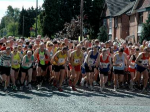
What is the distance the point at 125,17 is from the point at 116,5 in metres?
5.14

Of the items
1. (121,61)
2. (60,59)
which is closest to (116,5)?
(121,61)

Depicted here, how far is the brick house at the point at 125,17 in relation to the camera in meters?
40.9

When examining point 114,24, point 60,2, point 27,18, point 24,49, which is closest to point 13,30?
point 27,18

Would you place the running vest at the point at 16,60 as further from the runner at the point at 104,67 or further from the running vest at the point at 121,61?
the running vest at the point at 121,61

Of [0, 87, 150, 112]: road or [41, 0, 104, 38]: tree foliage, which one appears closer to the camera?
[0, 87, 150, 112]: road

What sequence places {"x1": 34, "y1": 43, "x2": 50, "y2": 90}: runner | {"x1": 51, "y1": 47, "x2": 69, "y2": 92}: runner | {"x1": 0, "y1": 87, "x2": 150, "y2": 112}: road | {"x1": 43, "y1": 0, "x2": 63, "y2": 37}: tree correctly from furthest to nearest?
{"x1": 43, "y1": 0, "x2": 63, "y2": 37}: tree → {"x1": 34, "y1": 43, "x2": 50, "y2": 90}: runner → {"x1": 51, "y1": 47, "x2": 69, "y2": 92}: runner → {"x1": 0, "y1": 87, "x2": 150, "y2": 112}: road

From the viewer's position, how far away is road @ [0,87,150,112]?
30.2 feet

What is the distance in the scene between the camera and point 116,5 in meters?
51.3

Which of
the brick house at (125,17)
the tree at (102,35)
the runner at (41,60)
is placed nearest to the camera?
the runner at (41,60)

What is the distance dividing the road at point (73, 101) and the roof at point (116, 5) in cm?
3815

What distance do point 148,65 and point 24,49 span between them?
546 cm

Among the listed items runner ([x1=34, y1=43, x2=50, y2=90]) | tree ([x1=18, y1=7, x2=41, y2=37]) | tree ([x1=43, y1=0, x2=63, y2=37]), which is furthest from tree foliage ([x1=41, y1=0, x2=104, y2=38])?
tree ([x1=18, y1=7, x2=41, y2=37])

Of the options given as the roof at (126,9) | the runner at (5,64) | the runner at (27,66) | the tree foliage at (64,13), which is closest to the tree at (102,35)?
the roof at (126,9)

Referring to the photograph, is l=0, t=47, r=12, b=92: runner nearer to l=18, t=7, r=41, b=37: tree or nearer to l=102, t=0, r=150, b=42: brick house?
l=102, t=0, r=150, b=42: brick house
